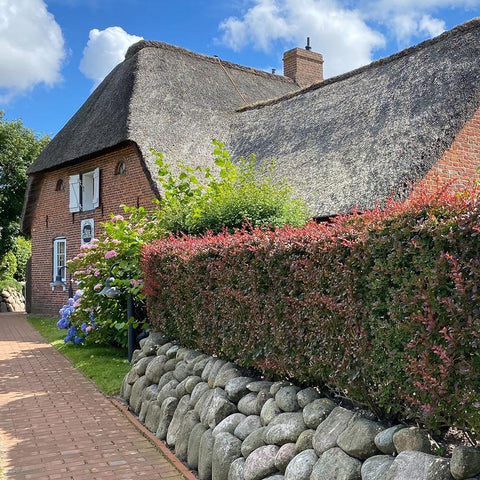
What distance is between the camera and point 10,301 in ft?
85.3

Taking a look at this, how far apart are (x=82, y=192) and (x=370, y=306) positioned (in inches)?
592

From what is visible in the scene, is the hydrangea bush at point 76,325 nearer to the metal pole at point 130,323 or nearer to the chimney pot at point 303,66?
the metal pole at point 130,323

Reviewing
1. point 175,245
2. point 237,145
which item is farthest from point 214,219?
point 237,145

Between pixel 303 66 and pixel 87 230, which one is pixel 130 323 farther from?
pixel 303 66

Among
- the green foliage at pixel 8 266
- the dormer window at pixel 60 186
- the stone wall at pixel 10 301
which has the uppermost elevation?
the dormer window at pixel 60 186

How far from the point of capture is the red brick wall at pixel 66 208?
15.2 meters

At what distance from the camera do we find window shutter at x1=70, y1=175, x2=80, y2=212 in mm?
17547

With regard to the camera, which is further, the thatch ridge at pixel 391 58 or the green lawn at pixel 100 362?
the thatch ridge at pixel 391 58

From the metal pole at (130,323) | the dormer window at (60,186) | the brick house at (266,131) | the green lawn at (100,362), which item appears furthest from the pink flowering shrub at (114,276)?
the dormer window at (60,186)

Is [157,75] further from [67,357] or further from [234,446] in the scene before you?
[234,446]

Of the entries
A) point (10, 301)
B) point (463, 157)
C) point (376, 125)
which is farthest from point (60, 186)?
point (463, 157)

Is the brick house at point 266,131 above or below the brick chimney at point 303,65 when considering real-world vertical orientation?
below

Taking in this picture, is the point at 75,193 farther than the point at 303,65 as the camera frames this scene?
No

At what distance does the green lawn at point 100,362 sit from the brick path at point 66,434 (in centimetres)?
17
